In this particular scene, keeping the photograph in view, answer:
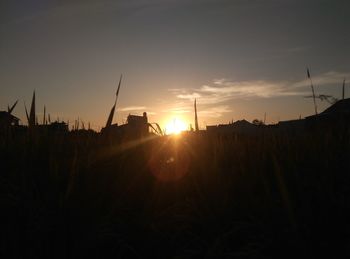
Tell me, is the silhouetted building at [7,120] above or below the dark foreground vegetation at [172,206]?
above

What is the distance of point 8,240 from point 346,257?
2037 mm

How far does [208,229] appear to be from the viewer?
A: 2.45 metres

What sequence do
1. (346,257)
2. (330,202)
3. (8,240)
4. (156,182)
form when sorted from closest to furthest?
(346,257), (8,240), (330,202), (156,182)

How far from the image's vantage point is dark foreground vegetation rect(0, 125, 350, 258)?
2258 mm

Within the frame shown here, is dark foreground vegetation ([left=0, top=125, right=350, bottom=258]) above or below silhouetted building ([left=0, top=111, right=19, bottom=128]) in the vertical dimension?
below

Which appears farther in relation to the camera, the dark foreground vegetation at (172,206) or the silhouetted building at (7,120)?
the silhouetted building at (7,120)

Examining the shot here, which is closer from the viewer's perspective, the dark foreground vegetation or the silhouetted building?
the dark foreground vegetation

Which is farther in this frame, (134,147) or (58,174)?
(134,147)

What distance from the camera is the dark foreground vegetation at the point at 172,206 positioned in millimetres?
2258

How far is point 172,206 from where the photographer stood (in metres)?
2.83

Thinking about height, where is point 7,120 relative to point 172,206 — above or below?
above

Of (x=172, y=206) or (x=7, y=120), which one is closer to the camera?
(x=172, y=206)

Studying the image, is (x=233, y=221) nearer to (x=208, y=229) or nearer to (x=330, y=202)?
(x=208, y=229)

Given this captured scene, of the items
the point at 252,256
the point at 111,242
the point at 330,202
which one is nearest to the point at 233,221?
the point at 252,256
